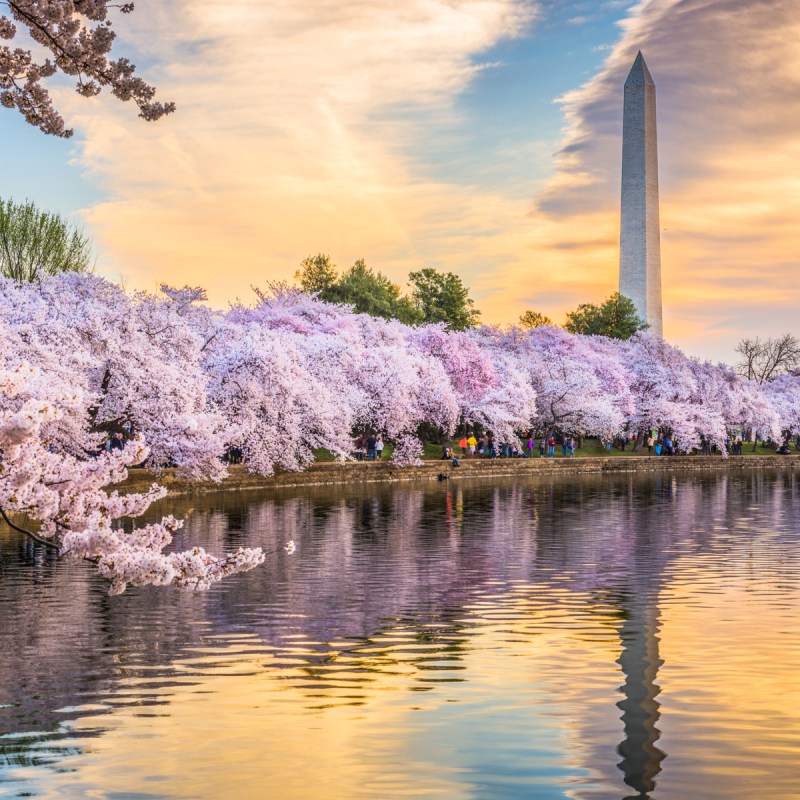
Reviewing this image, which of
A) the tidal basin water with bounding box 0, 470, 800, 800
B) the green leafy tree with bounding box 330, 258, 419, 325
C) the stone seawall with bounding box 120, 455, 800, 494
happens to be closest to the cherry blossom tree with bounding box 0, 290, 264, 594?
the tidal basin water with bounding box 0, 470, 800, 800

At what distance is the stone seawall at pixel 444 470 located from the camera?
4441 cm

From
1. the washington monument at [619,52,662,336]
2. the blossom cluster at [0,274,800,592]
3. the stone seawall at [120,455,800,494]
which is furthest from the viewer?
the washington monument at [619,52,662,336]

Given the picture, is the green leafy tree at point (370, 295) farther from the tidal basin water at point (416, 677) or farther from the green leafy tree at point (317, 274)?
the tidal basin water at point (416, 677)

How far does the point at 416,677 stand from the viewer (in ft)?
43.2

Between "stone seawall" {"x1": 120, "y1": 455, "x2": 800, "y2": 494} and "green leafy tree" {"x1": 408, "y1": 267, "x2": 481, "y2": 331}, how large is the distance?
2321 centimetres

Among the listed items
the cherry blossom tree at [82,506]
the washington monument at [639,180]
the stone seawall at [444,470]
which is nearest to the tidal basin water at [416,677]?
the cherry blossom tree at [82,506]

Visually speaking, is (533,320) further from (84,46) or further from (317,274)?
(84,46)

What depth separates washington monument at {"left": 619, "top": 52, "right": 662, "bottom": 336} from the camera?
86.2 m

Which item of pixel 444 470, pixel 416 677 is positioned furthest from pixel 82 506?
pixel 444 470

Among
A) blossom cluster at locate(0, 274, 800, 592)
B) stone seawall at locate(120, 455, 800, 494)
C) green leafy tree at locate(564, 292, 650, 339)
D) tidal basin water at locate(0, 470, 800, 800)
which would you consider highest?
green leafy tree at locate(564, 292, 650, 339)

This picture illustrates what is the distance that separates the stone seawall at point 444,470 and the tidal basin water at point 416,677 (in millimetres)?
18050

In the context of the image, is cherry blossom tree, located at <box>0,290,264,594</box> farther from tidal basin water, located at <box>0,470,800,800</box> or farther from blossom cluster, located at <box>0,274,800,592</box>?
tidal basin water, located at <box>0,470,800,800</box>

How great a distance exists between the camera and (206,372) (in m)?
49.6

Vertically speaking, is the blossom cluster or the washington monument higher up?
the washington monument
